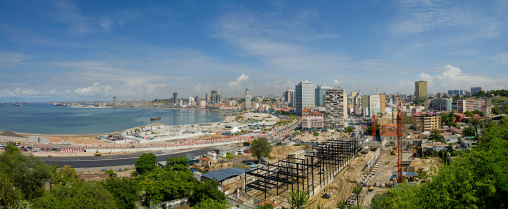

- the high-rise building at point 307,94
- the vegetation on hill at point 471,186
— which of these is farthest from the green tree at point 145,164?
the high-rise building at point 307,94

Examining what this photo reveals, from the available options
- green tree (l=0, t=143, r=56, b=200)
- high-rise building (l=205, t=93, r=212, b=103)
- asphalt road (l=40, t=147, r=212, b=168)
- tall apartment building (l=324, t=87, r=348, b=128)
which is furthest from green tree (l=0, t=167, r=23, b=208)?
high-rise building (l=205, t=93, r=212, b=103)

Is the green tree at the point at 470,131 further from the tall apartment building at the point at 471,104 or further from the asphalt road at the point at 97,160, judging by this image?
the asphalt road at the point at 97,160

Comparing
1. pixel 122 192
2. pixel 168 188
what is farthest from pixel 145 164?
pixel 122 192

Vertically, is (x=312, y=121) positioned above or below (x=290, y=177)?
above

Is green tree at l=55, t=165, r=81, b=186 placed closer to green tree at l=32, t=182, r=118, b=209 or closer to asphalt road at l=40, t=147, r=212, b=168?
green tree at l=32, t=182, r=118, b=209

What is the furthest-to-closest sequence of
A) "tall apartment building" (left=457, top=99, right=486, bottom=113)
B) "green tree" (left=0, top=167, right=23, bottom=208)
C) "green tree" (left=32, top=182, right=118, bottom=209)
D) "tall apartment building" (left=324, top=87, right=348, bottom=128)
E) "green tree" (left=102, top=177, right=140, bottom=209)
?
"tall apartment building" (left=324, top=87, right=348, bottom=128) → "tall apartment building" (left=457, top=99, right=486, bottom=113) → "green tree" (left=102, top=177, right=140, bottom=209) → "green tree" (left=0, top=167, right=23, bottom=208) → "green tree" (left=32, top=182, right=118, bottom=209)

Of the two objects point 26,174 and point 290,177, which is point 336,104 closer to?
point 290,177
